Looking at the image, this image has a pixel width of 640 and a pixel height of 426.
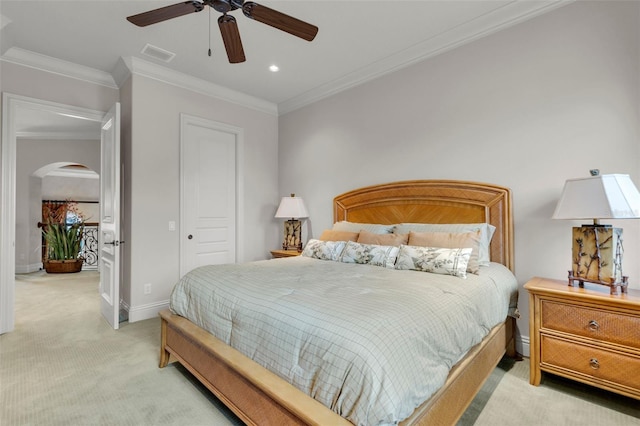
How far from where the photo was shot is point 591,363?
1.92 metres

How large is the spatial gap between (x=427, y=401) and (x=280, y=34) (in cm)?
310

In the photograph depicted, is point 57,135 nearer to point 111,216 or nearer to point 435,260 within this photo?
point 111,216

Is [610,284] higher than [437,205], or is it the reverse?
[437,205]

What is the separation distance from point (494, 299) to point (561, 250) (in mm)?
823

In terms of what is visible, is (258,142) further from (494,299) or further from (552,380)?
(552,380)

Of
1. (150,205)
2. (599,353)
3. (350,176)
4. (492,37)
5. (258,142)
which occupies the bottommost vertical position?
(599,353)

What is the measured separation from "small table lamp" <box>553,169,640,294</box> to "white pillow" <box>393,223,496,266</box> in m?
0.57

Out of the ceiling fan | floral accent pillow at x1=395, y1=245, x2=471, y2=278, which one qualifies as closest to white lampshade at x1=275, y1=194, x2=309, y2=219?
floral accent pillow at x1=395, y1=245, x2=471, y2=278

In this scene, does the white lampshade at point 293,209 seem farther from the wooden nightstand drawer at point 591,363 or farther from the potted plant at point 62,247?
the potted plant at point 62,247

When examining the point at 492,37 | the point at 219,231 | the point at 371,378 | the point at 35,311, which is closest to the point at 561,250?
the point at 492,37

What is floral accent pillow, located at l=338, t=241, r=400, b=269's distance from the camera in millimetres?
2648

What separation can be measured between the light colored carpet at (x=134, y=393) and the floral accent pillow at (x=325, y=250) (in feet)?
4.89

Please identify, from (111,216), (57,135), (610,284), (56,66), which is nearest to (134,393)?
(111,216)

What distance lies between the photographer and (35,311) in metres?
3.81
